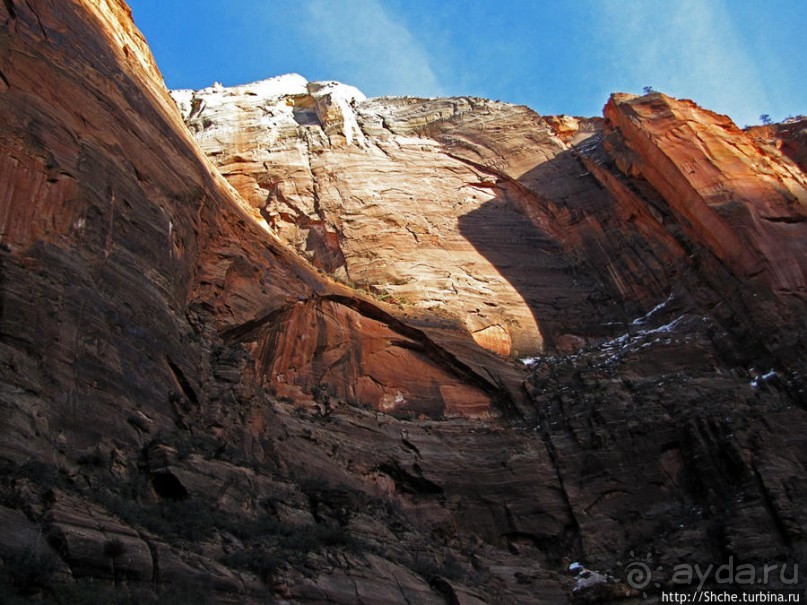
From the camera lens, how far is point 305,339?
88.0 ft

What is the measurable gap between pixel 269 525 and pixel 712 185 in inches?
959

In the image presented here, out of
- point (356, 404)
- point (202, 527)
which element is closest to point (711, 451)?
point (356, 404)

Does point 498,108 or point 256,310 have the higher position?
point 498,108

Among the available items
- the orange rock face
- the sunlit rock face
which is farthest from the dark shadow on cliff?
the orange rock face

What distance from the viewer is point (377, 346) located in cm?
2872

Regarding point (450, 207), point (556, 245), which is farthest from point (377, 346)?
point (556, 245)

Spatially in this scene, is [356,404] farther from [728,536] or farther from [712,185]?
[712,185]

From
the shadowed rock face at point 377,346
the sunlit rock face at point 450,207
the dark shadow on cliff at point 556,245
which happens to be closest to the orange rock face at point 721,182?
the shadowed rock face at point 377,346

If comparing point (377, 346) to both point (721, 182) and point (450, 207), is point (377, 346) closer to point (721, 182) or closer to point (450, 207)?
point (450, 207)

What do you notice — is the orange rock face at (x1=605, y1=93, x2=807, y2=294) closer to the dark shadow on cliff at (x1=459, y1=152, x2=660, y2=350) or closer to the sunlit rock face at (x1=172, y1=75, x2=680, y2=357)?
the sunlit rock face at (x1=172, y1=75, x2=680, y2=357)

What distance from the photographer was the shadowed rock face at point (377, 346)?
1465 centimetres

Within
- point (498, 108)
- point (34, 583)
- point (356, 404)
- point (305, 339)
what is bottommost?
point (34, 583)

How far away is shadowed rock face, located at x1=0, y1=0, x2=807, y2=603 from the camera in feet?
48.1

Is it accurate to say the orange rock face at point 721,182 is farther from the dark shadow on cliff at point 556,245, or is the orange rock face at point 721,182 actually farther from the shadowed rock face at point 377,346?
the dark shadow on cliff at point 556,245
